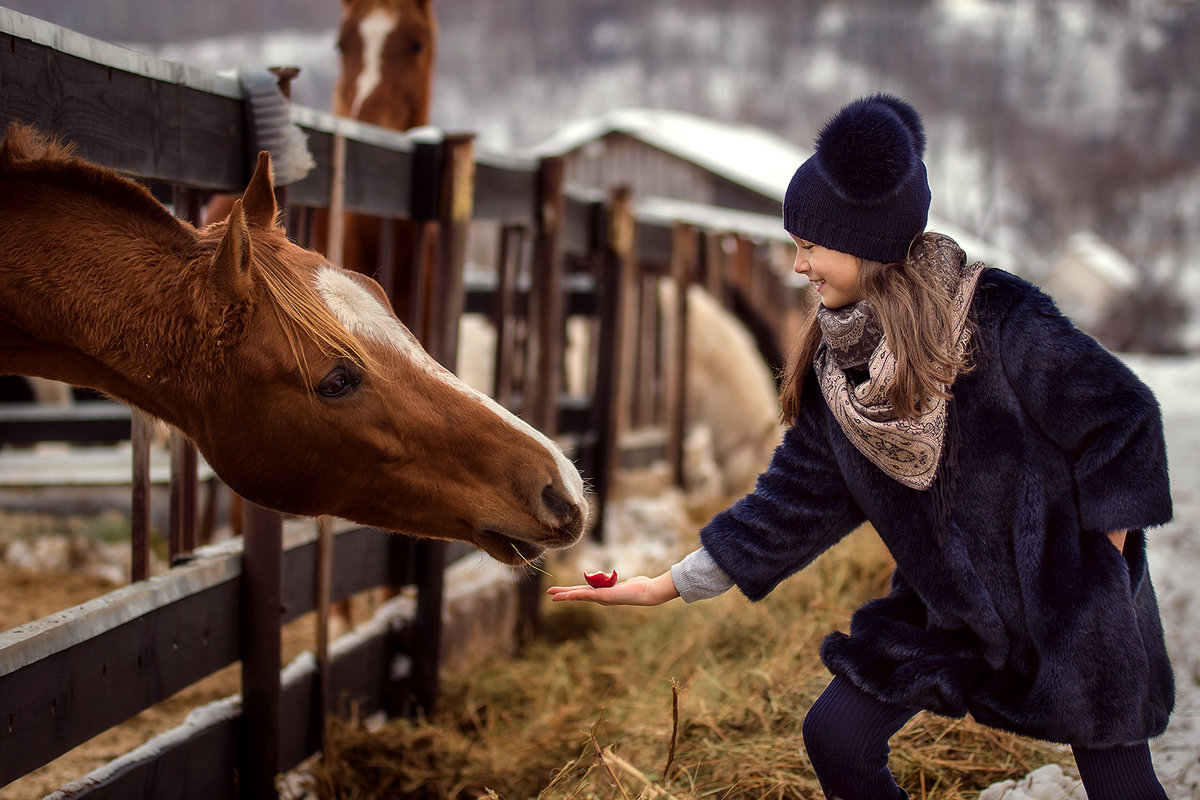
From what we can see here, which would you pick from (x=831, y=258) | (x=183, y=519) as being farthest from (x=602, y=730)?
(x=831, y=258)

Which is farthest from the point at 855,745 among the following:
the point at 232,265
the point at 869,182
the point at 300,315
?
the point at 232,265

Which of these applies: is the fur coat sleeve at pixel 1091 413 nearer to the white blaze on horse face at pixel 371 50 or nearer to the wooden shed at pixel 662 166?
the white blaze on horse face at pixel 371 50

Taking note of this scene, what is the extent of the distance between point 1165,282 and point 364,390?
90.4 feet

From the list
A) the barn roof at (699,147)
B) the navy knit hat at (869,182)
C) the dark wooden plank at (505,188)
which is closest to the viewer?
the navy knit hat at (869,182)

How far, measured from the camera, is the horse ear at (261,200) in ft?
5.62

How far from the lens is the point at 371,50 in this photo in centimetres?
389

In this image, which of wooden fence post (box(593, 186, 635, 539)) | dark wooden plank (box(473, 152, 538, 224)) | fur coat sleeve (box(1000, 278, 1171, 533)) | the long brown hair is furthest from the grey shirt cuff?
wooden fence post (box(593, 186, 635, 539))

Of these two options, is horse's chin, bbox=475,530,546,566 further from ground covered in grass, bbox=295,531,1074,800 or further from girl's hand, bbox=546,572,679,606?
ground covered in grass, bbox=295,531,1074,800

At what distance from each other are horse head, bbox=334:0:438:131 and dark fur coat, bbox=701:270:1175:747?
2.74 metres

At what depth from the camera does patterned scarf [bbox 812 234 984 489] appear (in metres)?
1.59

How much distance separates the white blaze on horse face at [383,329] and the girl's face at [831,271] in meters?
0.56

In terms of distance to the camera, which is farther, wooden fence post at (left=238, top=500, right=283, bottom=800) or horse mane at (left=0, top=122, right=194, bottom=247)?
wooden fence post at (left=238, top=500, right=283, bottom=800)

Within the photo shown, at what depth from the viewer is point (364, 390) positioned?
169 centimetres

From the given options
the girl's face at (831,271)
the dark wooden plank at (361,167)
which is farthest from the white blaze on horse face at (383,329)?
the dark wooden plank at (361,167)
